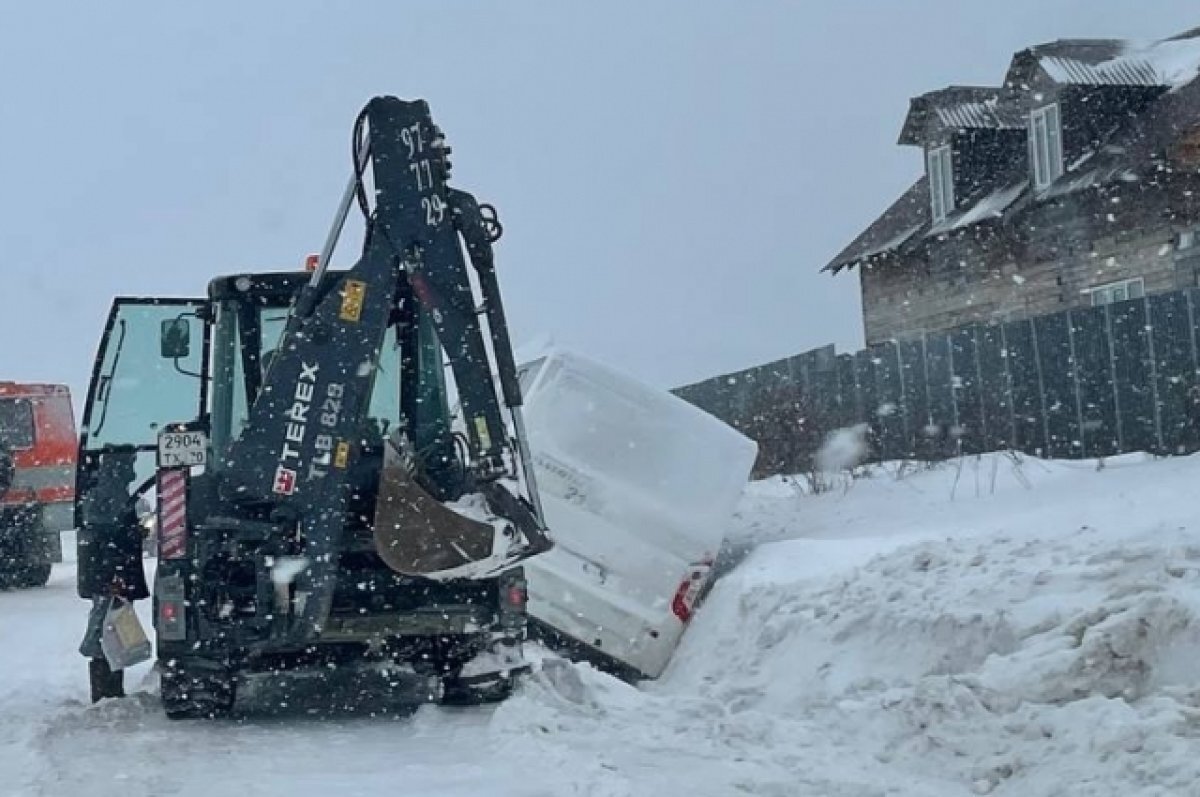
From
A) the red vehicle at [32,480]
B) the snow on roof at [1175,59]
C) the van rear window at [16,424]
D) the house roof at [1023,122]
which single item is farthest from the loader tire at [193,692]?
the snow on roof at [1175,59]

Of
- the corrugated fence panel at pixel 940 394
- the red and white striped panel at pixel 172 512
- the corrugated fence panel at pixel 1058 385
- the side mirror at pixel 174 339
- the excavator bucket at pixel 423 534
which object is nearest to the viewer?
the excavator bucket at pixel 423 534

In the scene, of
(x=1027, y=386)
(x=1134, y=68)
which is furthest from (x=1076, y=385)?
(x=1134, y=68)

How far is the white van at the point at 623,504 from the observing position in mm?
11320

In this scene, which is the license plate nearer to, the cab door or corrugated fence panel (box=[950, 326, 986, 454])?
the cab door

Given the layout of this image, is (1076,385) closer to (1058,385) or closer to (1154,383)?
(1058,385)

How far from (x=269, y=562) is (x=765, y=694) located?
285 centimetres

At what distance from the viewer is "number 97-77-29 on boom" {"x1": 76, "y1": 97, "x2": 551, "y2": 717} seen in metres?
9.16

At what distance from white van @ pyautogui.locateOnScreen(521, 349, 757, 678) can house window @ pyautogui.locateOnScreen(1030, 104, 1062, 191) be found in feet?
51.3

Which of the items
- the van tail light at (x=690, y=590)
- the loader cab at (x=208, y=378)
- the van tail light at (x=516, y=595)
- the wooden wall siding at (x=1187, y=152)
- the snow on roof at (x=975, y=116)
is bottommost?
the van tail light at (x=690, y=590)

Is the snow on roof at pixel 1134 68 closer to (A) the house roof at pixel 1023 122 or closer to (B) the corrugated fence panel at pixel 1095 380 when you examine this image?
(A) the house roof at pixel 1023 122

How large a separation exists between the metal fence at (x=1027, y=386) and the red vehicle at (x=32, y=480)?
964 cm

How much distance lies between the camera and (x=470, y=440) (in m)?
9.32

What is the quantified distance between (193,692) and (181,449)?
1.38 m

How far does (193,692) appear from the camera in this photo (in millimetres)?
9594
